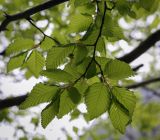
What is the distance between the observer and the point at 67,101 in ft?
3.52

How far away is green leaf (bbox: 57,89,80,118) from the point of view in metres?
1.06

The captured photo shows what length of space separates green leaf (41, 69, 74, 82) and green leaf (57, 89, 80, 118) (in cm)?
4

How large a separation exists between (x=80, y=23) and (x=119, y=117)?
1.33ft

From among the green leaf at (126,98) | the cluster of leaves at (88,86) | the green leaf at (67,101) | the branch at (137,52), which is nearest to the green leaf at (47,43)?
the cluster of leaves at (88,86)

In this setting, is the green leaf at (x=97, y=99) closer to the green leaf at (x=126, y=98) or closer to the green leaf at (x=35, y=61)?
the green leaf at (x=126, y=98)

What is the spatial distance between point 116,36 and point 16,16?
51 centimetres

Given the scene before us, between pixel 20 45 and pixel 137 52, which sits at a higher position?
pixel 20 45

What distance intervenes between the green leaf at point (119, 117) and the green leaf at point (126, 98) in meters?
0.02

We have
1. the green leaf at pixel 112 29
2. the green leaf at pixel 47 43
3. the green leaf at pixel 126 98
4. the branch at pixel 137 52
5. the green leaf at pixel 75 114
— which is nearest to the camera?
the green leaf at pixel 126 98

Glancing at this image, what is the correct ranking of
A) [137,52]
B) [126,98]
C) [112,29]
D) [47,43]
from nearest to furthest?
[126,98], [112,29], [47,43], [137,52]

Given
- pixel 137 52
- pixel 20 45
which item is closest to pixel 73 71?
pixel 20 45

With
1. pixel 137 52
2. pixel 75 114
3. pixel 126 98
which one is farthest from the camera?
pixel 75 114

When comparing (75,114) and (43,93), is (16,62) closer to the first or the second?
(43,93)

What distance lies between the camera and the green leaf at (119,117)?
3.29 ft
